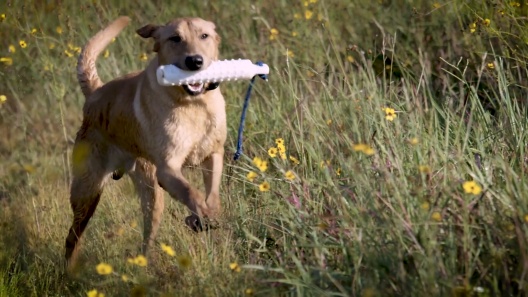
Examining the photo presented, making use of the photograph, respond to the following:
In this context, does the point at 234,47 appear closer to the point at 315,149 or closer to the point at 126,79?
the point at 126,79

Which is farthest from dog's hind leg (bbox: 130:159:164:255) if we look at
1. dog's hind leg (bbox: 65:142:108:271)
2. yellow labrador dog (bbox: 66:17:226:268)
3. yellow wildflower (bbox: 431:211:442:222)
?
yellow wildflower (bbox: 431:211:442:222)

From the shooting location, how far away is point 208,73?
4996 millimetres

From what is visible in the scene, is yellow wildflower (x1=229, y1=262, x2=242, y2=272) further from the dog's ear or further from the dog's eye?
the dog's ear

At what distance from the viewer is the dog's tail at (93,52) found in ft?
19.5

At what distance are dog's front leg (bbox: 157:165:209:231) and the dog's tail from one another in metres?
1.22

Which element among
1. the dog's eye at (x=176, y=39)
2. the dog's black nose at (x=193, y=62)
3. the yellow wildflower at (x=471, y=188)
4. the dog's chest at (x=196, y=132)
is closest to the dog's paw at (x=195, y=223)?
the dog's chest at (x=196, y=132)

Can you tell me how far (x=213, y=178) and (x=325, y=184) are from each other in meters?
0.90

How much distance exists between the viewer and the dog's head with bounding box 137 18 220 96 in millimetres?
5055

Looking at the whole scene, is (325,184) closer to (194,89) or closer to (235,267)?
(235,267)

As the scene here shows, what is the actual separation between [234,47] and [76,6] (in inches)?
75.2

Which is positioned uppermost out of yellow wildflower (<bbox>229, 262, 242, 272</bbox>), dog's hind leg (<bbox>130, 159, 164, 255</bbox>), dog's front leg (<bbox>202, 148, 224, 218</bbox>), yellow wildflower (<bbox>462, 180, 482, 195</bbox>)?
yellow wildflower (<bbox>462, 180, 482, 195</bbox>)

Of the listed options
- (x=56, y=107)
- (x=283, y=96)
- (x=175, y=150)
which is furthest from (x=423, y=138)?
(x=56, y=107)

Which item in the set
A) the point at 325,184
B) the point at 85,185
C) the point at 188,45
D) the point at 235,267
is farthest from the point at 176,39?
the point at 235,267

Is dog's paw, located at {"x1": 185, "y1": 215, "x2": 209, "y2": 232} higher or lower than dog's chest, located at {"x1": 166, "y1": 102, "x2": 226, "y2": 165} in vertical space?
lower
